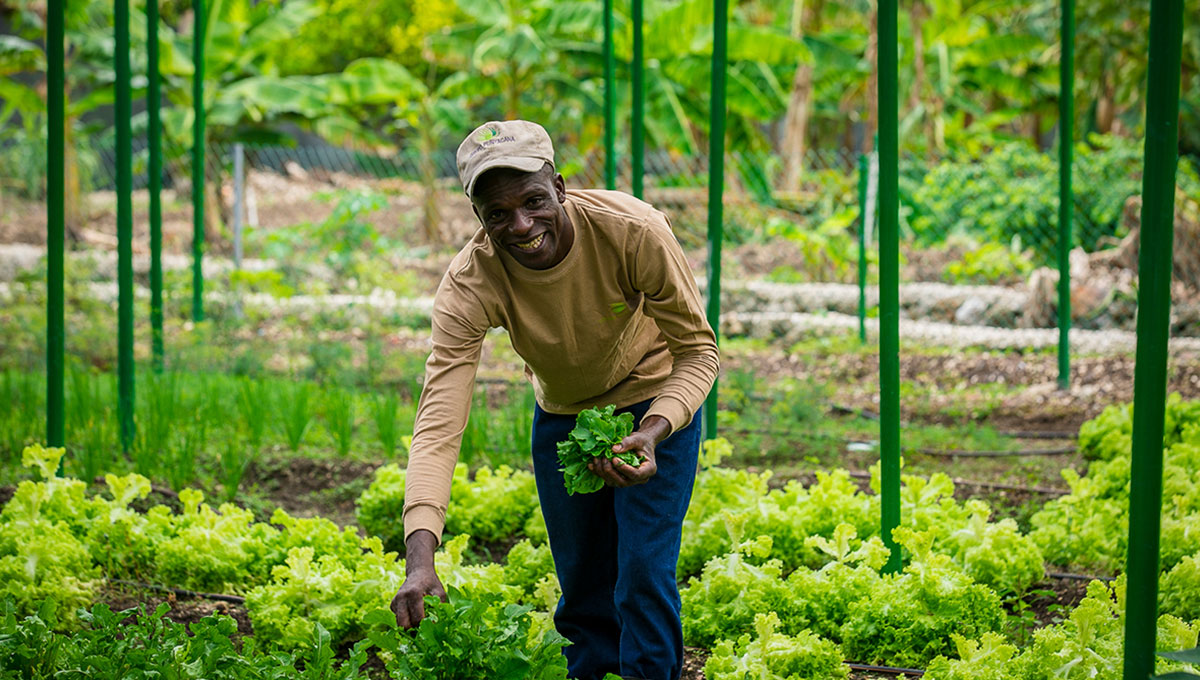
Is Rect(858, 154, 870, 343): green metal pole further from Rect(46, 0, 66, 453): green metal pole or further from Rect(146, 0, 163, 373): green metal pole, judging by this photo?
Rect(46, 0, 66, 453): green metal pole

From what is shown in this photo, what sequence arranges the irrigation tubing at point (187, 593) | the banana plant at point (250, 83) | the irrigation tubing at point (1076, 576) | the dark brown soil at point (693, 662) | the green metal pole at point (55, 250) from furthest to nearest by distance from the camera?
the banana plant at point (250, 83)
the green metal pole at point (55, 250)
the irrigation tubing at point (1076, 576)
the irrigation tubing at point (187, 593)
the dark brown soil at point (693, 662)

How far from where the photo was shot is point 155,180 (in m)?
6.45

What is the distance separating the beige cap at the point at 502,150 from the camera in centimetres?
250

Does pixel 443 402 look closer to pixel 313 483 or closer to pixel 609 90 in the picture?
pixel 313 483

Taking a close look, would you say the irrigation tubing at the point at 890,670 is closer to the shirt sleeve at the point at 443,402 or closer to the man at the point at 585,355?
the man at the point at 585,355

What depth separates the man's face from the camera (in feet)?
8.32

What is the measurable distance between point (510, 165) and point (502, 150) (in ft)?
0.17

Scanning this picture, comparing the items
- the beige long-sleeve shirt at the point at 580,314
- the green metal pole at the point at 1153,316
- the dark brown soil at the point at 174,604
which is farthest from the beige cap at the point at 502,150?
the dark brown soil at the point at 174,604

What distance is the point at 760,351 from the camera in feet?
33.4

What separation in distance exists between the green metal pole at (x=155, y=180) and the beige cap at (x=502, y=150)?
3490 mm

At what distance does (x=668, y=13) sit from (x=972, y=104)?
967 cm

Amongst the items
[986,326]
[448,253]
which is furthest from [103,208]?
[986,326]

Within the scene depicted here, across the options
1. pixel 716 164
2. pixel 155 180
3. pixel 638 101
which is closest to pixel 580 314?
pixel 716 164

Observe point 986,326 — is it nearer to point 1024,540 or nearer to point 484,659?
point 1024,540
